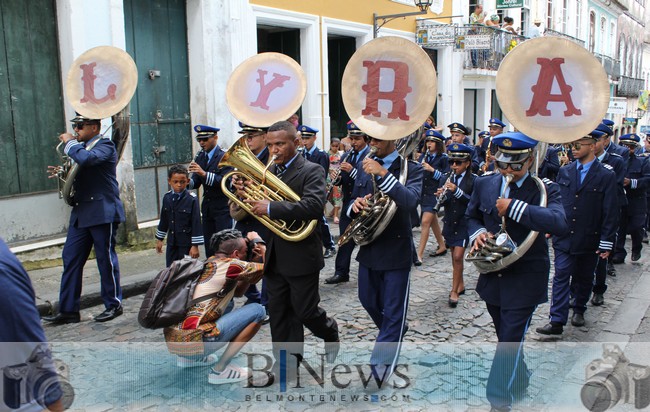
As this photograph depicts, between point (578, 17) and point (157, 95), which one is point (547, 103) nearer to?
point (157, 95)

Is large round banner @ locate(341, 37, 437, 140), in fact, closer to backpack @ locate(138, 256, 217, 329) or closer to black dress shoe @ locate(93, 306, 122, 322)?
backpack @ locate(138, 256, 217, 329)

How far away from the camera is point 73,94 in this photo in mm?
6023

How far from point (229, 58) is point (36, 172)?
3.88m

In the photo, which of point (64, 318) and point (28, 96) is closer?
point (64, 318)

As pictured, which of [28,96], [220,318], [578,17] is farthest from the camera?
[578,17]

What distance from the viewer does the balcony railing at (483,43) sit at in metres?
15.7

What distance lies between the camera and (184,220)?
20.4ft

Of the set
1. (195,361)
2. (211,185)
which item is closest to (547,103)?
(195,361)

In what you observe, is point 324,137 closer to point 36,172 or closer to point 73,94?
point 36,172

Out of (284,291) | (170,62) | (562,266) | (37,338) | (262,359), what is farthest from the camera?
(170,62)

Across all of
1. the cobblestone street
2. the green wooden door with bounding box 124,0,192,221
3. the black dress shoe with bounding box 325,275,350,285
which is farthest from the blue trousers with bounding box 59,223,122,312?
the green wooden door with bounding box 124,0,192,221

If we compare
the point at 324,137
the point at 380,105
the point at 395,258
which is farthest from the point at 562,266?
the point at 324,137

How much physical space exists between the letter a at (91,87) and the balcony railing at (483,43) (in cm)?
1173

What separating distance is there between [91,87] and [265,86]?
1.77 metres
